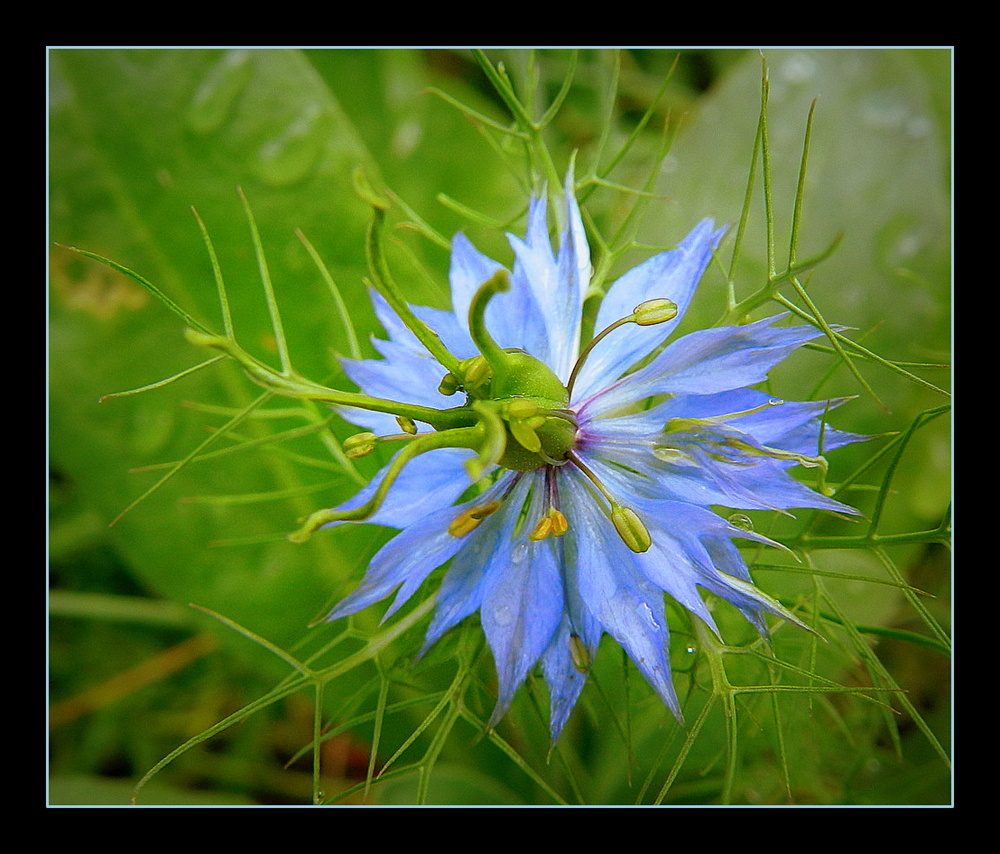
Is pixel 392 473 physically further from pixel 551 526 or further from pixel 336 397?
pixel 551 526

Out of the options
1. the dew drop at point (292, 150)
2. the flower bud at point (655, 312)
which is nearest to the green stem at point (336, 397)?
the flower bud at point (655, 312)

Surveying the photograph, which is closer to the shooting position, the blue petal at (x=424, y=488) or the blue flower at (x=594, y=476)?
the blue flower at (x=594, y=476)

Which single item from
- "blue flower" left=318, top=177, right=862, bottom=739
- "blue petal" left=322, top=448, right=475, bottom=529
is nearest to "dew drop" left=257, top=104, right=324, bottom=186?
"blue flower" left=318, top=177, right=862, bottom=739

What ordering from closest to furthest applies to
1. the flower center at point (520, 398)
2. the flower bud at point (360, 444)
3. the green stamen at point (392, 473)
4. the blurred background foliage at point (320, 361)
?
the green stamen at point (392, 473) < the flower center at point (520, 398) < the flower bud at point (360, 444) < the blurred background foliage at point (320, 361)

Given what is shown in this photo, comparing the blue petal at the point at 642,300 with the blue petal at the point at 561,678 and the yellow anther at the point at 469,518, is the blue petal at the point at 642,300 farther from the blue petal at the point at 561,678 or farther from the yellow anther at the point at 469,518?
the blue petal at the point at 561,678

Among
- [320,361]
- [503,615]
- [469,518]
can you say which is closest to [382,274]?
[469,518]

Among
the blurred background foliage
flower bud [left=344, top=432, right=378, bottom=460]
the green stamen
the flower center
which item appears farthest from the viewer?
the blurred background foliage

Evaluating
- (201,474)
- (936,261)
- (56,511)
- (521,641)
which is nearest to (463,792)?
(521,641)

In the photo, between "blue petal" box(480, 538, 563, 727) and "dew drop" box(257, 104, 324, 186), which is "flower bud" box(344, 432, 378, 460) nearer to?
"blue petal" box(480, 538, 563, 727)
